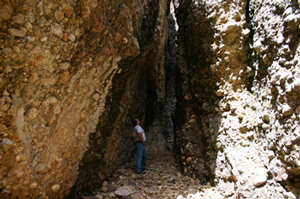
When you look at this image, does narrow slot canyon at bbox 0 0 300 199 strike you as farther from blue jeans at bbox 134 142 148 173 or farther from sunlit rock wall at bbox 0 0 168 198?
blue jeans at bbox 134 142 148 173

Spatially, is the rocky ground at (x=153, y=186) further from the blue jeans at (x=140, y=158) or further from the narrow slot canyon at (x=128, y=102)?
the blue jeans at (x=140, y=158)

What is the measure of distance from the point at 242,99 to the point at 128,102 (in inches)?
81.8

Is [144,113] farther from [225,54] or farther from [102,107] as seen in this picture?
[225,54]

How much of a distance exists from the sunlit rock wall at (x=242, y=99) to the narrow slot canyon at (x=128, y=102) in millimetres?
14

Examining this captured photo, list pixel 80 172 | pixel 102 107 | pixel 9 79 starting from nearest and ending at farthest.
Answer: pixel 9 79
pixel 80 172
pixel 102 107

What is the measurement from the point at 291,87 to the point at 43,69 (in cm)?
274

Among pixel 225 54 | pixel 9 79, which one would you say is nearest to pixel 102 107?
pixel 9 79

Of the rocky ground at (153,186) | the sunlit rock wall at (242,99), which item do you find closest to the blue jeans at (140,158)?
the rocky ground at (153,186)

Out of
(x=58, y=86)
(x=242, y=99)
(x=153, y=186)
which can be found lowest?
(x=153, y=186)

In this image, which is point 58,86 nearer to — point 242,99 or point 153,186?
point 153,186

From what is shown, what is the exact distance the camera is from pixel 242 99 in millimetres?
2830

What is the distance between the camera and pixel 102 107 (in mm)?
2898

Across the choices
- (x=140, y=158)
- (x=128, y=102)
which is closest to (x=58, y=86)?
(x=128, y=102)

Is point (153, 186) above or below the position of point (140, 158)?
below
